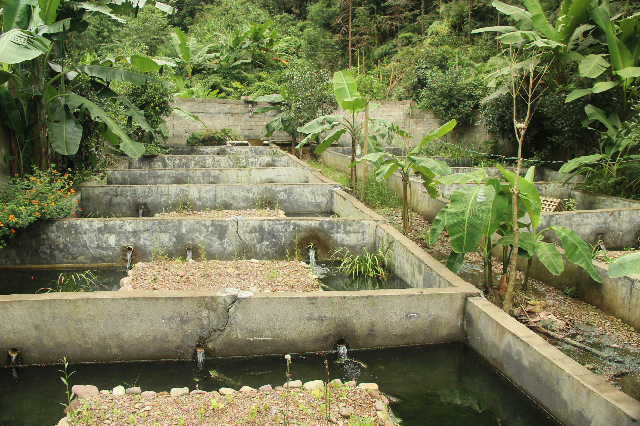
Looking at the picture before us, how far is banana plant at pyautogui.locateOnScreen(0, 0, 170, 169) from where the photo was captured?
21.0 feet

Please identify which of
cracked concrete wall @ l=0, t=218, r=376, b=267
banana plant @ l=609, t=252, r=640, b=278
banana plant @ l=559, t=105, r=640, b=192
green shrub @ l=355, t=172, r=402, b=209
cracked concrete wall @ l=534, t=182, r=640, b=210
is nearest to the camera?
banana plant @ l=609, t=252, r=640, b=278

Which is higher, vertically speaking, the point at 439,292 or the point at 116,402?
the point at 439,292

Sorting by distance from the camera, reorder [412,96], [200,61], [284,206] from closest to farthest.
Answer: [284,206]
[412,96]
[200,61]

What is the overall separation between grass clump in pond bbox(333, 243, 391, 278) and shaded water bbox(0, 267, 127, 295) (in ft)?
9.14

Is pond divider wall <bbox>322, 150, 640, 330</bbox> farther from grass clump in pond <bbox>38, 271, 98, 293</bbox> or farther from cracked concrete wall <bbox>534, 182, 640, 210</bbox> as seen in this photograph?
grass clump in pond <bbox>38, 271, 98, 293</bbox>

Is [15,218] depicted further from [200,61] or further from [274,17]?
[274,17]

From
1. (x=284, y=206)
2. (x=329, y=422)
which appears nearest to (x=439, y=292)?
(x=329, y=422)

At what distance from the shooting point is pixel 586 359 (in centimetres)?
379

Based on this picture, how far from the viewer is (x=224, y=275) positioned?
216 inches

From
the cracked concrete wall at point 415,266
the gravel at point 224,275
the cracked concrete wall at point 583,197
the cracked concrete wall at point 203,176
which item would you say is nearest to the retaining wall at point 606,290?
the cracked concrete wall at point 415,266

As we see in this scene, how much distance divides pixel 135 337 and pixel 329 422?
1.83m

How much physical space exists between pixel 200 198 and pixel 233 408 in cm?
573

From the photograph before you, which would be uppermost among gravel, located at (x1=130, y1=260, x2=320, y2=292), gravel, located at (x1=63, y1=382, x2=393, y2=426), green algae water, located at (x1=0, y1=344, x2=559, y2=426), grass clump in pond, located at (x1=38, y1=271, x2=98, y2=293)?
gravel, located at (x1=130, y1=260, x2=320, y2=292)

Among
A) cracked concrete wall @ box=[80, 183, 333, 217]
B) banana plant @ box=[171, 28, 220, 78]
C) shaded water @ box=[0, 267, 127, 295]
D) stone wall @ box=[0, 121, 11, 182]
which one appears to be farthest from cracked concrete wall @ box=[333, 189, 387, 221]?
banana plant @ box=[171, 28, 220, 78]
